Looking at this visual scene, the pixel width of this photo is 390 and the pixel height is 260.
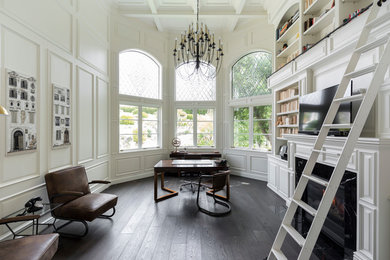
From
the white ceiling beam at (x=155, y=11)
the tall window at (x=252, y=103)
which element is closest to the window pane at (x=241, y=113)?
the tall window at (x=252, y=103)

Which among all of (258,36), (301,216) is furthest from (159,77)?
(301,216)

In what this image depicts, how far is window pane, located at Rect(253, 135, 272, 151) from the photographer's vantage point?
5.03 metres

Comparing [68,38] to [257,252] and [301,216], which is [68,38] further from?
[301,216]

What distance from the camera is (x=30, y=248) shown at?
159cm

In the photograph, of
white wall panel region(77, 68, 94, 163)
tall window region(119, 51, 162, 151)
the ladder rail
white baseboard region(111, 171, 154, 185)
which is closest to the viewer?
the ladder rail

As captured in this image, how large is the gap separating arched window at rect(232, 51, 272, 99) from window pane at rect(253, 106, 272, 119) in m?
0.41

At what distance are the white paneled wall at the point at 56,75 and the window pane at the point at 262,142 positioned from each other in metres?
4.04

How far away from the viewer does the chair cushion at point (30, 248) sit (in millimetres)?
1500

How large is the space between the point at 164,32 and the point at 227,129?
3.68 meters

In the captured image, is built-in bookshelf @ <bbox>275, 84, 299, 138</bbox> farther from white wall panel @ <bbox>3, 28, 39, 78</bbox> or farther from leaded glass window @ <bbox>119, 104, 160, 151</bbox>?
white wall panel @ <bbox>3, 28, 39, 78</bbox>

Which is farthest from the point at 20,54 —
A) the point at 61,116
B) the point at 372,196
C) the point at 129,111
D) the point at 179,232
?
the point at 372,196

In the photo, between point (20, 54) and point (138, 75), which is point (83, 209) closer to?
point (20, 54)

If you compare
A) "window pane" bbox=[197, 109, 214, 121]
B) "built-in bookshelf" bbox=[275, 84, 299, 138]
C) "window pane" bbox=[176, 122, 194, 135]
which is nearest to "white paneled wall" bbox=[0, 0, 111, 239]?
"window pane" bbox=[176, 122, 194, 135]

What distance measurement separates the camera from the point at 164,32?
5.75m
